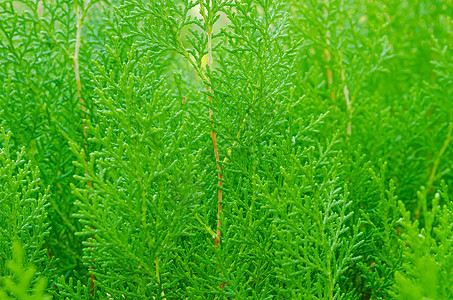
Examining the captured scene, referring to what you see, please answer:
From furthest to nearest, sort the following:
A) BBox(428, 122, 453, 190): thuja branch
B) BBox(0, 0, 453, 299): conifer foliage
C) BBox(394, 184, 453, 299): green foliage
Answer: BBox(428, 122, 453, 190): thuja branch, BBox(0, 0, 453, 299): conifer foliage, BBox(394, 184, 453, 299): green foliage

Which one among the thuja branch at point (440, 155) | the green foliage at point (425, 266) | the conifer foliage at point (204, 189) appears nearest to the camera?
the green foliage at point (425, 266)

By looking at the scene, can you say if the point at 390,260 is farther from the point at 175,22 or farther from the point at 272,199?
the point at 175,22

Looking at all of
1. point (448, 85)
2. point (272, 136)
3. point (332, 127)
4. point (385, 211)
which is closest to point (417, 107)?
point (448, 85)

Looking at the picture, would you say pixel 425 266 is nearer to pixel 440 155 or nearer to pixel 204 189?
pixel 204 189

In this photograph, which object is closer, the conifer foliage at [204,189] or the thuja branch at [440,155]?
the conifer foliage at [204,189]

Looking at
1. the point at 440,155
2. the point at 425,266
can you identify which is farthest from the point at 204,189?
the point at 440,155

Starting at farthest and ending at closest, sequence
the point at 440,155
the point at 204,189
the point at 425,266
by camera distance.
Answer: the point at 440,155 < the point at 204,189 < the point at 425,266

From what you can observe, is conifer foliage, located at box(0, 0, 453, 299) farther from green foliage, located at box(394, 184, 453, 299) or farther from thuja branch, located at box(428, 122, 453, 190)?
thuja branch, located at box(428, 122, 453, 190)

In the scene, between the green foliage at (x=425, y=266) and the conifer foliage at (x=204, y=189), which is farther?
the conifer foliage at (x=204, y=189)

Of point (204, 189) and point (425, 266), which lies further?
point (204, 189)

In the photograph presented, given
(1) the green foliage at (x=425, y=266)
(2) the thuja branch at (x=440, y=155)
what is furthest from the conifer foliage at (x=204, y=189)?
(2) the thuja branch at (x=440, y=155)

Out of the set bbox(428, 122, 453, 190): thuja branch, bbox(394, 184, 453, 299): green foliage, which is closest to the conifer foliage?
bbox(394, 184, 453, 299): green foliage

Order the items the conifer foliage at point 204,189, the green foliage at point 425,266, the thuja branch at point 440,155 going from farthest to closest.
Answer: the thuja branch at point 440,155 → the conifer foliage at point 204,189 → the green foliage at point 425,266

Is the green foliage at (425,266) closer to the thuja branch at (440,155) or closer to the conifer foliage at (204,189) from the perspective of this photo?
the conifer foliage at (204,189)
